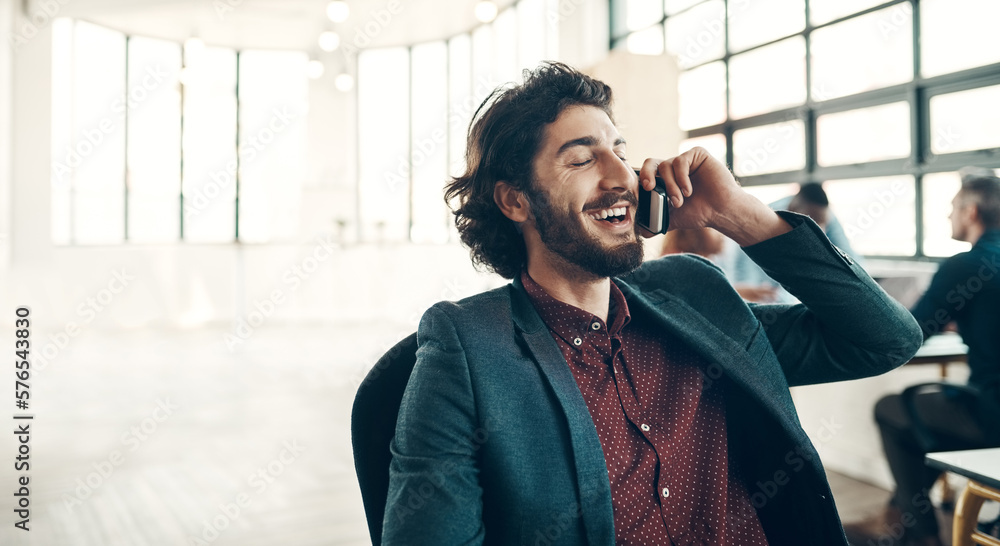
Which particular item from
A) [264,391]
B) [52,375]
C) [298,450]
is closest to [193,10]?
[52,375]

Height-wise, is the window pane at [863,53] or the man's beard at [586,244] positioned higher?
the window pane at [863,53]

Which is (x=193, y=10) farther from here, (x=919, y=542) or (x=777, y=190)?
(x=919, y=542)

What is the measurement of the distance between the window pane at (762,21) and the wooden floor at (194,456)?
3121 mm

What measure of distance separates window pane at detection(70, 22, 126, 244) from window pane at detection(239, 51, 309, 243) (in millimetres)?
1737

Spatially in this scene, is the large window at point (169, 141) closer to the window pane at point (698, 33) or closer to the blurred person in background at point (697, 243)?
the window pane at point (698, 33)

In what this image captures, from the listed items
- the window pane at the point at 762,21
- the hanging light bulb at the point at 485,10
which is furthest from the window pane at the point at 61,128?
the window pane at the point at 762,21

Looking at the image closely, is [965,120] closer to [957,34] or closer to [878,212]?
[957,34]

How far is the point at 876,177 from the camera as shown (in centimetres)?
435

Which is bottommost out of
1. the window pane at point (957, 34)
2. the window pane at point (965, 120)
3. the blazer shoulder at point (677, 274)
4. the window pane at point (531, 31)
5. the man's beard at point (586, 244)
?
the blazer shoulder at point (677, 274)

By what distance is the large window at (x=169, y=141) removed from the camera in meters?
10.1

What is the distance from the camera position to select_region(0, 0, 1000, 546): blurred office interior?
3.75m

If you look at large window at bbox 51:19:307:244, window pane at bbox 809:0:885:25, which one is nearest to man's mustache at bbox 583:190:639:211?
window pane at bbox 809:0:885:25

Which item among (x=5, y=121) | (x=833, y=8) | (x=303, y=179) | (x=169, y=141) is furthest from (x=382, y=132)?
(x=833, y=8)

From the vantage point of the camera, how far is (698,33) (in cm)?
595
